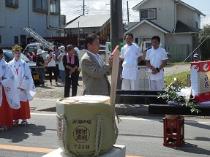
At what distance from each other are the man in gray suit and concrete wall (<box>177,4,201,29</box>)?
53187 millimetres

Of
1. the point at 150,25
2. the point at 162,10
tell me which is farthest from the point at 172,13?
the point at 150,25

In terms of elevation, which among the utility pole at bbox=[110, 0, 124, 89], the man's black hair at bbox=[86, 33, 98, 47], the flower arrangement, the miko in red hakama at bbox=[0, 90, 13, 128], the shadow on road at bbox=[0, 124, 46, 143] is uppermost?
the utility pole at bbox=[110, 0, 124, 89]

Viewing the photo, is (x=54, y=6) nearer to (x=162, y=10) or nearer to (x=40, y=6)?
(x=40, y=6)

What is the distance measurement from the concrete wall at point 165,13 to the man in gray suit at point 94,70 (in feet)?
169

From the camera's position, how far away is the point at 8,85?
1089cm

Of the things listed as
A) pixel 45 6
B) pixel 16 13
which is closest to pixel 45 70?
pixel 16 13

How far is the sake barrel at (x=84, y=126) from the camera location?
5215 mm

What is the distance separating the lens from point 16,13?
42094mm

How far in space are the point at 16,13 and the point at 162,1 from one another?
76.7ft

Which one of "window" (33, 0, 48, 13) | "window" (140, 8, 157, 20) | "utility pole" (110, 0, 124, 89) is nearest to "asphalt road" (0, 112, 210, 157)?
"utility pole" (110, 0, 124, 89)

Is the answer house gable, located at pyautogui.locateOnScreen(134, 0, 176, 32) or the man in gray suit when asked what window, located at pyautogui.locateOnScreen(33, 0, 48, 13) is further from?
the man in gray suit

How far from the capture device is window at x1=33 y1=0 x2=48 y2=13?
4528 cm

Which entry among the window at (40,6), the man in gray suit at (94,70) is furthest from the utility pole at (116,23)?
the window at (40,6)

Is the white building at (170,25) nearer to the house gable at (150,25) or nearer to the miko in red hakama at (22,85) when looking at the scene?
the house gable at (150,25)
